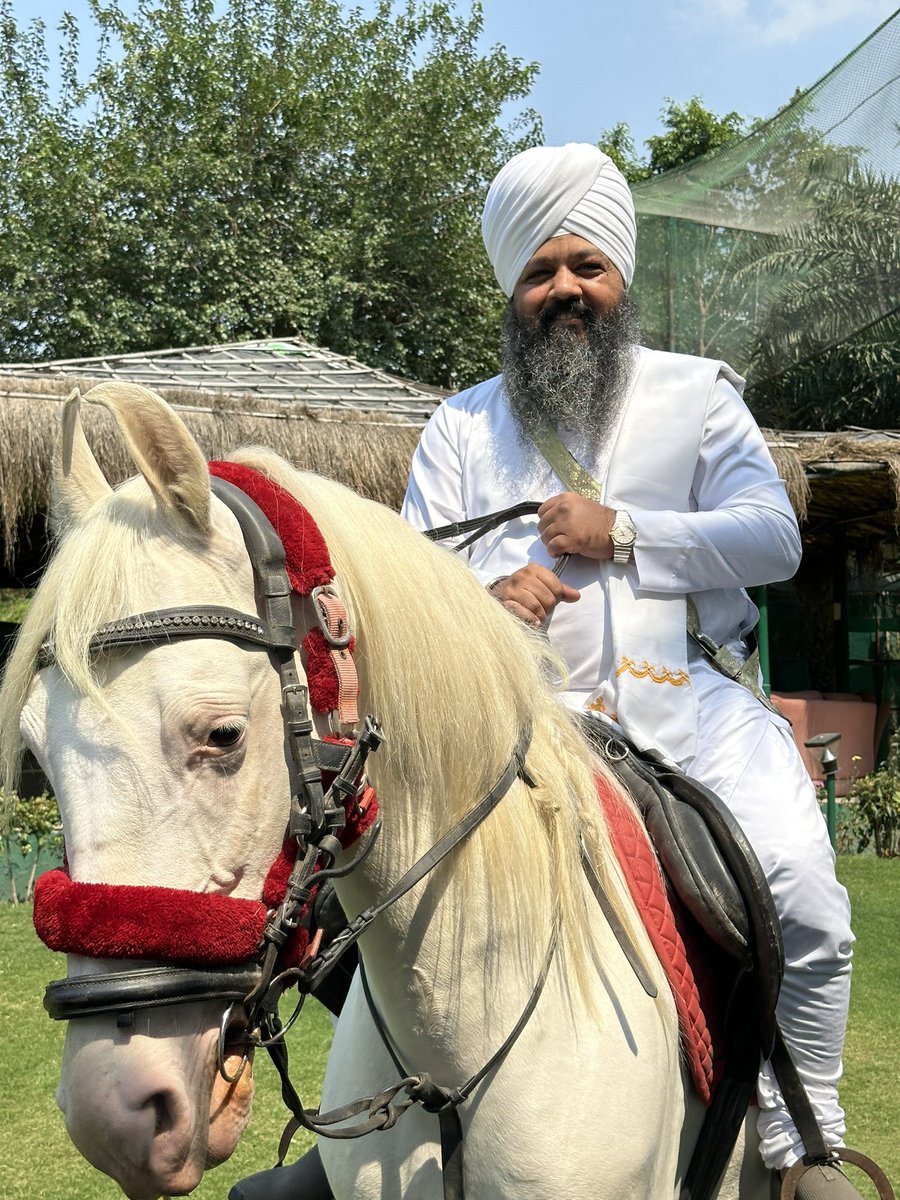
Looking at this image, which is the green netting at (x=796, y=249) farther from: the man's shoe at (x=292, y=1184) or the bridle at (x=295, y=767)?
the bridle at (x=295, y=767)

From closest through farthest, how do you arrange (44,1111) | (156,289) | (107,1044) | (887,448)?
(107,1044) < (44,1111) < (887,448) < (156,289)

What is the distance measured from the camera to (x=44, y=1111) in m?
5.00

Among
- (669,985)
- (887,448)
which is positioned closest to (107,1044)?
(669,985)

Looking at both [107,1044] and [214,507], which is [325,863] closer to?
[107,1044]

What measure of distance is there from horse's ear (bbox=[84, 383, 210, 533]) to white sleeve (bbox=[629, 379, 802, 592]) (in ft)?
3.69

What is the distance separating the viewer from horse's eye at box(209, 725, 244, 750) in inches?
57.2

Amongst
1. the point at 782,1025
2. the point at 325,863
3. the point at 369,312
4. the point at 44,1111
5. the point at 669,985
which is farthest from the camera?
the point at 369,312

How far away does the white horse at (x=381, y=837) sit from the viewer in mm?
1420

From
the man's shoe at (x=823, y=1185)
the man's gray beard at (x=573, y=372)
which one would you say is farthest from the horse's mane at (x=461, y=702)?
the man's gray beard at (x=573, y=372)

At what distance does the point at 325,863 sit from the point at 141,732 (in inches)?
12.7

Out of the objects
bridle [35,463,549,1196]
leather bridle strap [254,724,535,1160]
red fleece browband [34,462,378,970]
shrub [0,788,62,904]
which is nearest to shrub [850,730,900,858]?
shrub [0,788,62,904]

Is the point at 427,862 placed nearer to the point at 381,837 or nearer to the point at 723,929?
the point at 381,837

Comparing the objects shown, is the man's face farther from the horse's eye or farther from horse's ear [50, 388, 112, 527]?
the horse's eye

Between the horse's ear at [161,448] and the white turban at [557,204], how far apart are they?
1.43m
